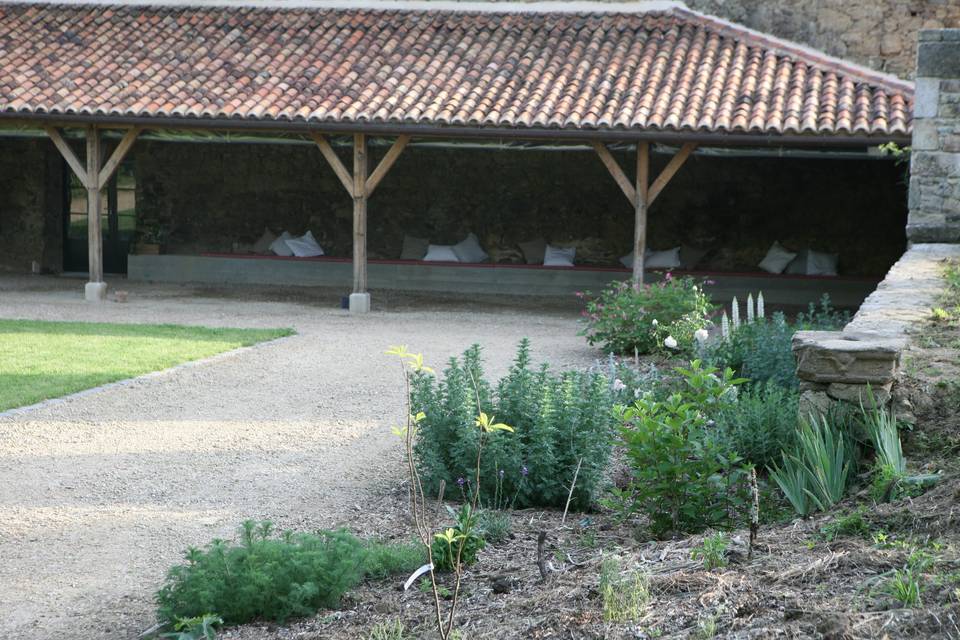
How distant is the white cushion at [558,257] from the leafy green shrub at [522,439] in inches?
434

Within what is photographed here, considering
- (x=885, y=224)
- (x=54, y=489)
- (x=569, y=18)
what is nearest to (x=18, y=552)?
(x=54, y=489)

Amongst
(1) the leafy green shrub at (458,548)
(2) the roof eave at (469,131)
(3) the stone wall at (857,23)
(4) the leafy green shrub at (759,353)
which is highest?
(3) the stone wall at (857,23)

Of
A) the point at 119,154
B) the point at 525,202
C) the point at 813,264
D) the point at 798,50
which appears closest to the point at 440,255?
the point at 525,202

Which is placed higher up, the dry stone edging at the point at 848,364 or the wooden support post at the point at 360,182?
the wooden support post at the point at 360,182

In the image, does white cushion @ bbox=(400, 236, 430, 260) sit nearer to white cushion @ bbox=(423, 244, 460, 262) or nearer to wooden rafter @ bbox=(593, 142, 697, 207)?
white cushion @ bbox=(423, 244, 460, 262)

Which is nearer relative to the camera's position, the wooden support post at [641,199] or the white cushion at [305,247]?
the wooden support post at [641,199]

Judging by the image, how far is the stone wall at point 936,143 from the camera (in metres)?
10.1

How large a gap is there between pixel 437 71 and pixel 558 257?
3.90m

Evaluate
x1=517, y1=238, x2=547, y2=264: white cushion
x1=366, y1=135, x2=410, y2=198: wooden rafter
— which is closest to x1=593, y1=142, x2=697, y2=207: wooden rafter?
x1=366, y1=135, x2=410, y2=198: wooden rafter

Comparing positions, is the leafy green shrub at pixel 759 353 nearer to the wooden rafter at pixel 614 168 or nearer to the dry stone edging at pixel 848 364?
the dry stone edging at pixel 848 364

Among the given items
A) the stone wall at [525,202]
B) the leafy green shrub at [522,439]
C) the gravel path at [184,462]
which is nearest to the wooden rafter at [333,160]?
the gravel path at [184,462]

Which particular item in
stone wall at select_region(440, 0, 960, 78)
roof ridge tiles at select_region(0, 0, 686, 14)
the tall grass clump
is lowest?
the tall grass clump

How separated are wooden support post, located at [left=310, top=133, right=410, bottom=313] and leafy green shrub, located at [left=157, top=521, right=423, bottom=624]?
969 centimetres

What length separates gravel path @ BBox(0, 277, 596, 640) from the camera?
431 cm
